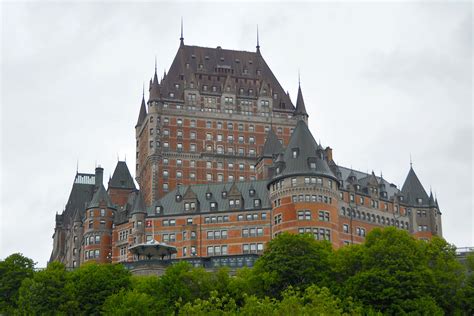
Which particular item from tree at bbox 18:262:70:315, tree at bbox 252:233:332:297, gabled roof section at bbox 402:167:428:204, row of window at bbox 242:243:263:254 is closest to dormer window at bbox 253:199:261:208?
row of window at bbox 242:243:263:254

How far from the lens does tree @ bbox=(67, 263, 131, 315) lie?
132 m

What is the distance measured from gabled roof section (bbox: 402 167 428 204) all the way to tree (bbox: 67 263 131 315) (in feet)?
236

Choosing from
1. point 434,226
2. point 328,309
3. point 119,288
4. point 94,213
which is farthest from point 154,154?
point 328,309

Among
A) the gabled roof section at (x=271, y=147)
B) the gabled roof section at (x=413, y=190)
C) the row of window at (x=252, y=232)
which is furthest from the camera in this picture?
the gabled roof section at (x=271, y=147)

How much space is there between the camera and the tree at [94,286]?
132087 millimetres

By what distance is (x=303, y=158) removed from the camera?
545 feet

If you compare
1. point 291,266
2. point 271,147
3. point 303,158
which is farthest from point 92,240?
point 291,266

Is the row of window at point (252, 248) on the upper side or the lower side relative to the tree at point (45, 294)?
upper

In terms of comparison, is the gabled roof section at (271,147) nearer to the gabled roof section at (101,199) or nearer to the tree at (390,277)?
the gabled roof section at (101,199)

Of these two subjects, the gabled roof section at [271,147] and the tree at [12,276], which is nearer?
the tree at [12,276]

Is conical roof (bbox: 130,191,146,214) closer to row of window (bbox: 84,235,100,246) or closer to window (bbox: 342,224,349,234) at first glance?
row of window (bbox: 84,235,100,246)

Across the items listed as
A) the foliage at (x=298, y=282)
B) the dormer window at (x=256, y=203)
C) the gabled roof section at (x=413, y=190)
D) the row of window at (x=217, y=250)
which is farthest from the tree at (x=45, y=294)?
the gabled roof section at (x=413, y=190)

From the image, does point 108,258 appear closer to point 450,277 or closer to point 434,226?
point 434,226

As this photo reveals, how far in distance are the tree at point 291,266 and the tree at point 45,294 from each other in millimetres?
25265
